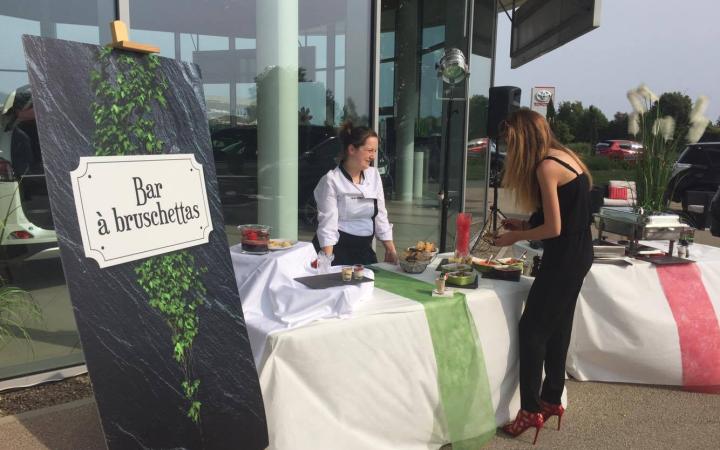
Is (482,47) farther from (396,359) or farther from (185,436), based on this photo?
(185,436)

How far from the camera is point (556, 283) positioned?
2.72 metres

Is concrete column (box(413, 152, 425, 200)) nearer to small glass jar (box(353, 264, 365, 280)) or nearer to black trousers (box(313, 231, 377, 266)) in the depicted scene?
black trousers (box(313, 231, 377, 266))

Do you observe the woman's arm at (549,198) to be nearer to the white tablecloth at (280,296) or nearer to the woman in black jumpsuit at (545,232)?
the woman in black jumpsuit at (545,232)

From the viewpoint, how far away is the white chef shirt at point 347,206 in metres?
3.12

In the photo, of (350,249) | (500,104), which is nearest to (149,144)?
(350,249)

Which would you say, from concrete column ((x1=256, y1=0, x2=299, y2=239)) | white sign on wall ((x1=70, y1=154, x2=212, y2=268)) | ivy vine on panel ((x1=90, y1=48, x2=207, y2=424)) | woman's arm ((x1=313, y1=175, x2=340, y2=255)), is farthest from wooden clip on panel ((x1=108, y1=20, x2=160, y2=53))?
concrete column ((x1=256, y1=0, x2=299, y2=239))

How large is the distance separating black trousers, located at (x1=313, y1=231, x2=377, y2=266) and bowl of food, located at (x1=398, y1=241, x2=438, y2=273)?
0.24 metres

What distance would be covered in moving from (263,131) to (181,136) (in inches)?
97.9

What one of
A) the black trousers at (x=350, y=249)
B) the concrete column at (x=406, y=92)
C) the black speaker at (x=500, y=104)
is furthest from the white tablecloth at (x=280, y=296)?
the black speaker at (x=500, y=104)

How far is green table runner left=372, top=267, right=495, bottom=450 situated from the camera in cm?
257

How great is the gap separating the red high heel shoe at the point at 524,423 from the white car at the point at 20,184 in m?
2.77

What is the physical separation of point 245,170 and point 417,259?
1.84 m

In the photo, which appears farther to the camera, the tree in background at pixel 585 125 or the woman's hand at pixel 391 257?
the tree in background at pixel 585 125

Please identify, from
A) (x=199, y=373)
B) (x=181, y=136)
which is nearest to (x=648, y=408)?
(x=199, y=373)
